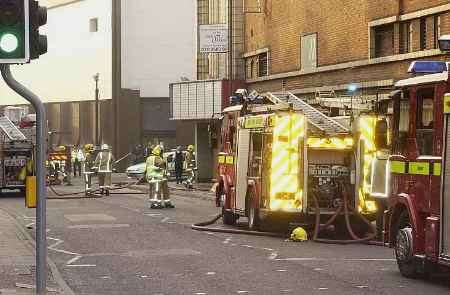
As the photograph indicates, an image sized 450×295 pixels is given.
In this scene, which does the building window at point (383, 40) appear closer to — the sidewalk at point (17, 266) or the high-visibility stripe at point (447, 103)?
the sidewalk at point (17, 266)

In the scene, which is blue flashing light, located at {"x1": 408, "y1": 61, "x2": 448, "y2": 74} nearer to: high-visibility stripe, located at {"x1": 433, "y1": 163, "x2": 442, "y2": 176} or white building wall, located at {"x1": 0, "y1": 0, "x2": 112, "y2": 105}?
high-visibility stripe, located at {"x1": 433, "y1": 163, "x2": 442, "y2": 176}

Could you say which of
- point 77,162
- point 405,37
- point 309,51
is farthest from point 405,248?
point 77,162

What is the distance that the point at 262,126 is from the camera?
66.4ft

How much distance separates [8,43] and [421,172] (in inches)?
232

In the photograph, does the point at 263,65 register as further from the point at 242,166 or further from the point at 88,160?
the point at 242,166

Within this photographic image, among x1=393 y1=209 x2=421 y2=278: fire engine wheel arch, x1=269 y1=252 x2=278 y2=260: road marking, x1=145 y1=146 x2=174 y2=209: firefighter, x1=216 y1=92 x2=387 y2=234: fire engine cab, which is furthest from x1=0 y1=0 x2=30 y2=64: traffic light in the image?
x1=145 y1=146 x2=174 y2=209: firefighter

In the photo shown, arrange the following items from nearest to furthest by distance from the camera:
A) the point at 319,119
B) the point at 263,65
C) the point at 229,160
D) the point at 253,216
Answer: the point at 319,119 → the point at 253,216 → the point at 229,160 → the point at 263,65

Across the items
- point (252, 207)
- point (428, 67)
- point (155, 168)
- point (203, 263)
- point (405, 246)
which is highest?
point (428, 67)

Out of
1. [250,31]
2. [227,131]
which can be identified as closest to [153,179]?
[227,131]

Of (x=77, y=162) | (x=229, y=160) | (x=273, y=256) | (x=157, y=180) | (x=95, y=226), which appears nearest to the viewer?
(x=273, y=256)

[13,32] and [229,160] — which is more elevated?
[13,32]

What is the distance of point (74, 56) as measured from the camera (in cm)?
6481

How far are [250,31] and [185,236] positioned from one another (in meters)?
20.4

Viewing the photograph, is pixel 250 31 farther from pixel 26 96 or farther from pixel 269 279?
pixel 26 96
